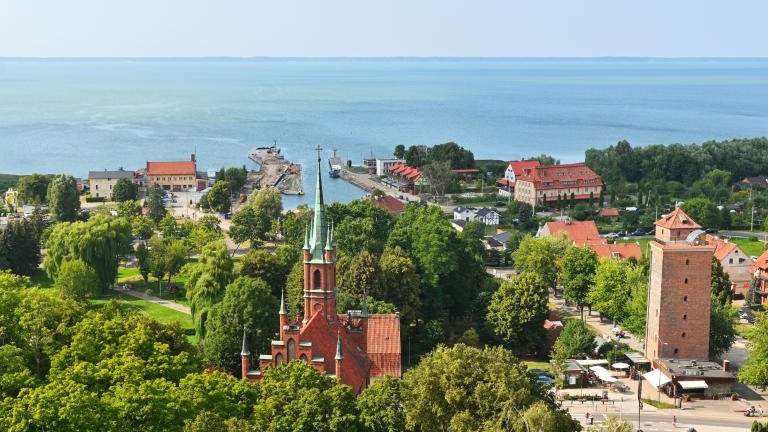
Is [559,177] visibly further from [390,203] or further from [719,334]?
[719,334]

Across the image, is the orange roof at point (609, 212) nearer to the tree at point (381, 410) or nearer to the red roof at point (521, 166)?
the red roof at point (521, 166)

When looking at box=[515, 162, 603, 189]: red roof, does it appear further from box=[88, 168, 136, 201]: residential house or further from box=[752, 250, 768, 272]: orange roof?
box=[88, 168, 136, 201]: residential house

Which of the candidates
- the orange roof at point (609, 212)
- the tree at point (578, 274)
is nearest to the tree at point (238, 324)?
the tree at point (578, 274)

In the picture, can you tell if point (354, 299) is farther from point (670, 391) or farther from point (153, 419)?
point (153, 419)

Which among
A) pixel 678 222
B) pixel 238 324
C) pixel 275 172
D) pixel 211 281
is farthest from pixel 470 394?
pixel 275 172

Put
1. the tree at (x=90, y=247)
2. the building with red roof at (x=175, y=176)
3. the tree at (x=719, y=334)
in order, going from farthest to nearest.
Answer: the building with red roof at (x=175, y=176) < the tree at (x=90, y=247) < the tree at (x=719, y=334)

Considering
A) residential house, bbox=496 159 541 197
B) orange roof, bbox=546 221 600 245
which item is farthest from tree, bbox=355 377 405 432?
residential house, bbox=496 159 541 197
